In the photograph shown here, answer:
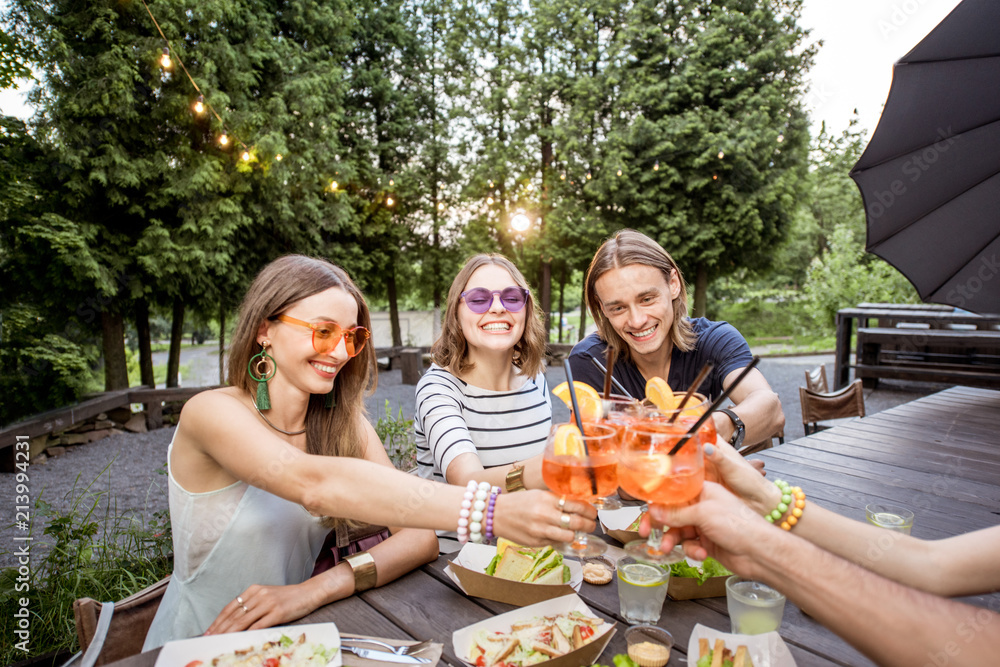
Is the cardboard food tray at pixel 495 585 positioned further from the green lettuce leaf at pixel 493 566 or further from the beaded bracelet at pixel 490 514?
the beaded bracelet at pixel 490 514

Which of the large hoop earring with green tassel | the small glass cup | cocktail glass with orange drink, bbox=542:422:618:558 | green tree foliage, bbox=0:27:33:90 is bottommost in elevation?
the small glass cup

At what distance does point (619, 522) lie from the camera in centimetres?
209

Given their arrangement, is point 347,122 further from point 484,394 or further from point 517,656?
point 517,656

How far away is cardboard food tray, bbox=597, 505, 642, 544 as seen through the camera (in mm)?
1947

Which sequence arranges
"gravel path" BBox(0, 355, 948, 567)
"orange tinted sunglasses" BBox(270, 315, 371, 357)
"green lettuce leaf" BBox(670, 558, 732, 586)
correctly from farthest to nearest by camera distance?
"gravel path" BBox(0, 355, 948, 567) → "orange tinted sunglasses" BBox(270, 315, 371, 357) → "green lettuce leaf" BBox(670, 558, 732, 586)

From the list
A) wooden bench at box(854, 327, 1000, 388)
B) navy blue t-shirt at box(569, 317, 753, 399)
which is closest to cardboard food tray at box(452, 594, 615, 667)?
navy blue t-shirt at box(569, 317, 753, 399)

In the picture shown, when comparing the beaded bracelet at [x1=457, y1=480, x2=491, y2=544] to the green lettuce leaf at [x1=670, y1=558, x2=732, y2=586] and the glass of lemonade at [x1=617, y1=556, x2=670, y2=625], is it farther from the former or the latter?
the green lettuce leaf at [x1=670, y1=558, x2=732, y2=586]

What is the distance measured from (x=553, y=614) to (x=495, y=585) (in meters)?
0.21

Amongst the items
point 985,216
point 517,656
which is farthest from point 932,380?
point 517,656

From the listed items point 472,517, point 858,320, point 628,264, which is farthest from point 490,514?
point 858,320

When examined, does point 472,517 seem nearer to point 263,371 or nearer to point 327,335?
point 327,335

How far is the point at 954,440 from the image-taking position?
3922mm

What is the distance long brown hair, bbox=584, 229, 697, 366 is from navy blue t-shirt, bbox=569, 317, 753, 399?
0.05 metres

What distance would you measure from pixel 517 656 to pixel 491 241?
14.7 metres
